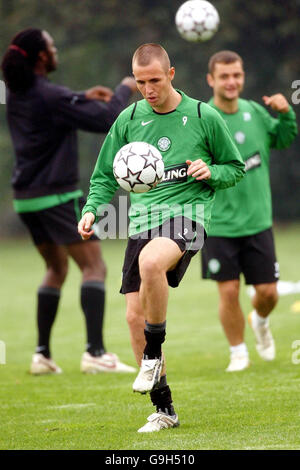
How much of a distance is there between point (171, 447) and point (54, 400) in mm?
1995

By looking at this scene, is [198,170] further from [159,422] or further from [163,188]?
[159,422]

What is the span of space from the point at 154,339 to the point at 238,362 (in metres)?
2.53

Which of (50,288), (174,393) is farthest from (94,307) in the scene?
(174,393)

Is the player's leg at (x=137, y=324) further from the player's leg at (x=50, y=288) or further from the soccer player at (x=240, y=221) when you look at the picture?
the player's leg at (x=50, y=288)

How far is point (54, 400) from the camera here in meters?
6.16

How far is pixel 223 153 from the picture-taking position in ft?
17.0

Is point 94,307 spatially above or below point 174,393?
above

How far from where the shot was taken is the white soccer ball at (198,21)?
7809mm

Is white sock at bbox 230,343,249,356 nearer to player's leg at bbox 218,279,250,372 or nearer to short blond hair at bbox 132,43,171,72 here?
player's leg at bbox 218,279,250,372

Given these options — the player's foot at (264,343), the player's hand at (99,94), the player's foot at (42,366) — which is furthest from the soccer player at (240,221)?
the player's foot at (42,366)

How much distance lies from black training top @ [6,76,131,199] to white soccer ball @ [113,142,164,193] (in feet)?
8.82

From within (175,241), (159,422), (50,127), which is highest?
(50,127)
